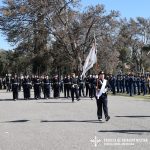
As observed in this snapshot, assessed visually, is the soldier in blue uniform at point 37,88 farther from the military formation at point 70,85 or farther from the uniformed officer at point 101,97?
the uniformed officer at point 101,97

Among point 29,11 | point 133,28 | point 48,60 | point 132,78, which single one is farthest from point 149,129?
point 133,28

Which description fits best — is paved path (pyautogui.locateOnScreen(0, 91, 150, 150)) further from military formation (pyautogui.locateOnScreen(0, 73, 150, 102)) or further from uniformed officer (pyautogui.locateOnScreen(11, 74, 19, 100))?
uniformed officer (pyautogui.locateOnScreen(11, 74, 19, 100))

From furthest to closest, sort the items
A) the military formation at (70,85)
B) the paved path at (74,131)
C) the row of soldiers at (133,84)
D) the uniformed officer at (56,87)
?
the row of soldiers at (133,84)
the uniformed officer at (56,87)
the military formation at (70,85)
the paved path at (74,131)

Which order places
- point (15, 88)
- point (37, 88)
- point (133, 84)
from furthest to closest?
point (133, 84)
point (37, 88)
point (15, 88)

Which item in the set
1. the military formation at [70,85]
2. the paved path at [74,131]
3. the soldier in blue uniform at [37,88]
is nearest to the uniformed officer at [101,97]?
the paved path at [74,131]

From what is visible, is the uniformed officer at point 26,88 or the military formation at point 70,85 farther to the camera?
the uniformed officer at point 26,88

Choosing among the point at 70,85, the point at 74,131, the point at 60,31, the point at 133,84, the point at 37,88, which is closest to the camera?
the point at 74,131

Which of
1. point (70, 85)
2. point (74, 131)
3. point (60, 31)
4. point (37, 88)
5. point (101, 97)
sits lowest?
point (74, 131)

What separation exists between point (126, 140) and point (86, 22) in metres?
45.7

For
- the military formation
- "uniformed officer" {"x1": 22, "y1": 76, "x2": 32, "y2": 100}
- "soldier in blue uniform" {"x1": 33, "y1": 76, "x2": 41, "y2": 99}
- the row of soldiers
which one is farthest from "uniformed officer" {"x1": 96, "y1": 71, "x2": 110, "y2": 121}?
the row of soldiers

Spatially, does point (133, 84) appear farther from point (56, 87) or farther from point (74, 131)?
point (74, 131)

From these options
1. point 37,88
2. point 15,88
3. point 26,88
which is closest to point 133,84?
point 37,88

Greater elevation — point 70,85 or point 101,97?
point 70,85

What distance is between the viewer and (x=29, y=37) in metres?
57.4
